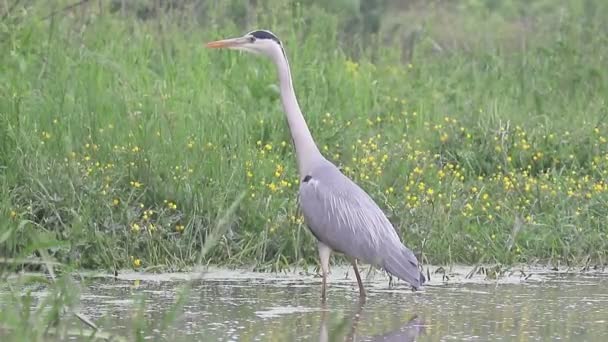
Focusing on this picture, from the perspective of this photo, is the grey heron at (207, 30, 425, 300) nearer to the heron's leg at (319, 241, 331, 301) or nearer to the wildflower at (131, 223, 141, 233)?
the heron's leg at (319, 241, 331, 301)

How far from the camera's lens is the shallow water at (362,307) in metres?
6.04

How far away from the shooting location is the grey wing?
6.91 m

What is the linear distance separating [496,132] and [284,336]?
3396 millimetres

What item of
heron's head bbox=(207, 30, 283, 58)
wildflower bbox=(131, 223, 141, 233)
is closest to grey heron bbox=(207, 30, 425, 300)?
heron's head bbox=(207, 30, 283, 58)

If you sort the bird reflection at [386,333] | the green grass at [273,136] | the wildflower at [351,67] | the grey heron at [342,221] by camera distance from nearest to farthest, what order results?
the bird reflection at [386,333], the grey heron at [342,221], the green grass at [273,136], the wildflower at [351,67]

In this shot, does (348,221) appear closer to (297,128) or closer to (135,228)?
(297,128)

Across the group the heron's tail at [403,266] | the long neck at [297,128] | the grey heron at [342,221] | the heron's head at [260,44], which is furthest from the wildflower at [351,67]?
A: the heron's tail at [403,266]

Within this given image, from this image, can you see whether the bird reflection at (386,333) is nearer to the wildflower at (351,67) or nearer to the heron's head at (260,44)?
the heron's head at (260,44)

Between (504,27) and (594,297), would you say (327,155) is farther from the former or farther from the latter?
(504,27)

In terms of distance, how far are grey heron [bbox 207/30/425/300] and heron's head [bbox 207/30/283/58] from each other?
0.35m

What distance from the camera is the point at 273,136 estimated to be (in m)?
8.76

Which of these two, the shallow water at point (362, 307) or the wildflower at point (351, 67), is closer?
the shallow water at point (362, 307)

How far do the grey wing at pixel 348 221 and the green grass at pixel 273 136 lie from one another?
0.44m

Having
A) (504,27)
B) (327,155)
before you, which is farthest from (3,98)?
(504,27)
